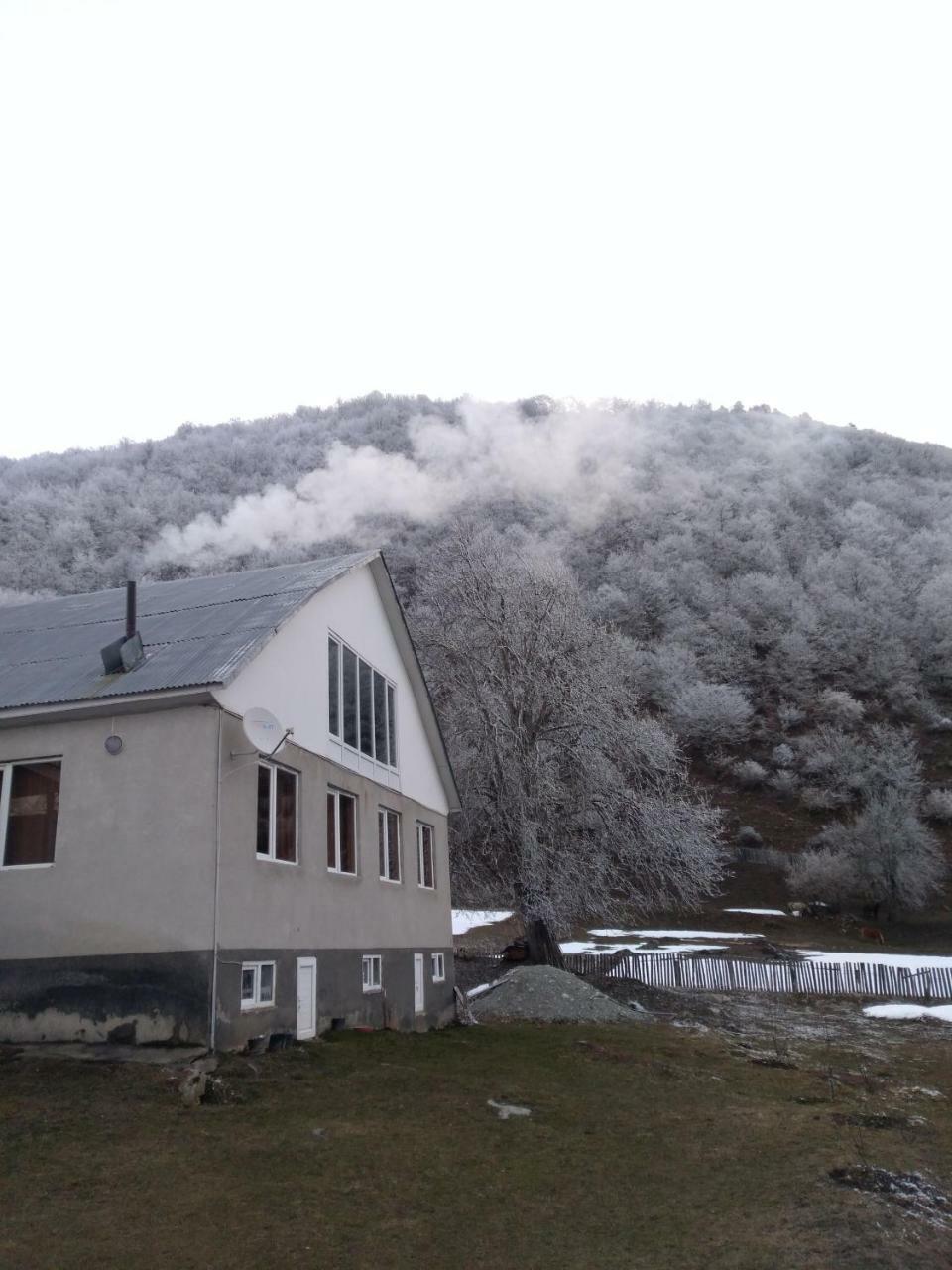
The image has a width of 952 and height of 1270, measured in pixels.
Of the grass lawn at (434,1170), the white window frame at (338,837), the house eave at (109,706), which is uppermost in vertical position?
the house eave at (109,706)

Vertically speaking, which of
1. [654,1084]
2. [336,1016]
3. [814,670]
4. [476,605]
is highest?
[814,670]

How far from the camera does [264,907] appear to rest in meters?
12.4

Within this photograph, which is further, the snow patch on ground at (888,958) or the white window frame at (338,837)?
the snow patch on ground at (888,958)

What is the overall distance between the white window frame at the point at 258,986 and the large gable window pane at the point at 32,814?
2704 mm

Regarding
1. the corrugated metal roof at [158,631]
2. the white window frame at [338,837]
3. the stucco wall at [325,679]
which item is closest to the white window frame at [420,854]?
the stucco wall at [325,679]

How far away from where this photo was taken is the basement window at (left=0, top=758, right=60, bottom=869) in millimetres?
11852

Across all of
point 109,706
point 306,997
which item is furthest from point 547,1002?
Answer: point 109,706

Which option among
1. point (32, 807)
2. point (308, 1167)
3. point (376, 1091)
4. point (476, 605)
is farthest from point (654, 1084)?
point (476, 605)

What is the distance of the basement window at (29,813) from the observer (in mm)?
11852

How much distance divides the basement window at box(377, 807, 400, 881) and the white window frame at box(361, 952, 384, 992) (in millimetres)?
1365

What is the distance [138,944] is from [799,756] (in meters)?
56.6

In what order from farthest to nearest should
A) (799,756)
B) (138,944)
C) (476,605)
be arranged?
1. (799,756)
2. (476,605)
3. (138,944)

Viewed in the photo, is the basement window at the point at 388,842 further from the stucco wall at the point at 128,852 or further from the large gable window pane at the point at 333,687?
the stucco wall at the point at 128,852

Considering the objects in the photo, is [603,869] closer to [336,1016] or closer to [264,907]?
[336,1016]
